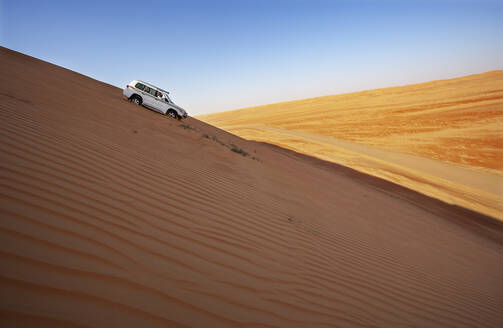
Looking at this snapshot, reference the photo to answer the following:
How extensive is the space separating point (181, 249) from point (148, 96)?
10.3m

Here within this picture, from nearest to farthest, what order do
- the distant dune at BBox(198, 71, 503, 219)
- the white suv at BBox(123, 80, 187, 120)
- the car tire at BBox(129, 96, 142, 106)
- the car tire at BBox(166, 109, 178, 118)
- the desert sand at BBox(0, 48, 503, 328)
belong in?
the desert sand at BBox(0, 48, 503, 328) → the white suv at BBox(123, 80, 187, 120) → the car tire at BBox(129, 96, 142, 106) → the car tire at BBox(166, 109, 178, 118) → the distant dune at BBox(198, 71, 503, 219)

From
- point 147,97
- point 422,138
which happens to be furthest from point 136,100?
point 422,138

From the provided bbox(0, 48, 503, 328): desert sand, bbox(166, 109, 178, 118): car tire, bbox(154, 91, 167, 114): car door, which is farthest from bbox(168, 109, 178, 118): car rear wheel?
bbox(0, 48, 503, 328): desert sand

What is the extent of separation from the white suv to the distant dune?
9194 mm

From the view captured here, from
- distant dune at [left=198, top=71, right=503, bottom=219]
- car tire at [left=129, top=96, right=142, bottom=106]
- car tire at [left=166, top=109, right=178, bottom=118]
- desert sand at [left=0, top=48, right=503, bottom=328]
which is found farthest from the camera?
distant dune at [left=198, top=71, right=503, bottom=219]

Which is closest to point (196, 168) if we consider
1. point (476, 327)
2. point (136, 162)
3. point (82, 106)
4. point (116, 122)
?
point (136, 162)

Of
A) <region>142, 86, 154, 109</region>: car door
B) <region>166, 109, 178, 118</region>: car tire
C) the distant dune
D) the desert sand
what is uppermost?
the distant dune

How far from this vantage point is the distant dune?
1407cm

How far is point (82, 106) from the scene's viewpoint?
6805 mm

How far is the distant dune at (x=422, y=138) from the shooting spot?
46.2 ft

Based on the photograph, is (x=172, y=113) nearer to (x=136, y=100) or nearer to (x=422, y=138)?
(x=136, y=100)

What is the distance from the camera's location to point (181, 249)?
2.35m

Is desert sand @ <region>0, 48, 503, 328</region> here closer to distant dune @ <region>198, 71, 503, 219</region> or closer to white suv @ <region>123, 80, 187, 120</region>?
white suv @ <region>123, 80, 187, 120</region>

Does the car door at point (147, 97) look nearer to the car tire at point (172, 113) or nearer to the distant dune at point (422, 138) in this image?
the car tire at point (172, 113)
